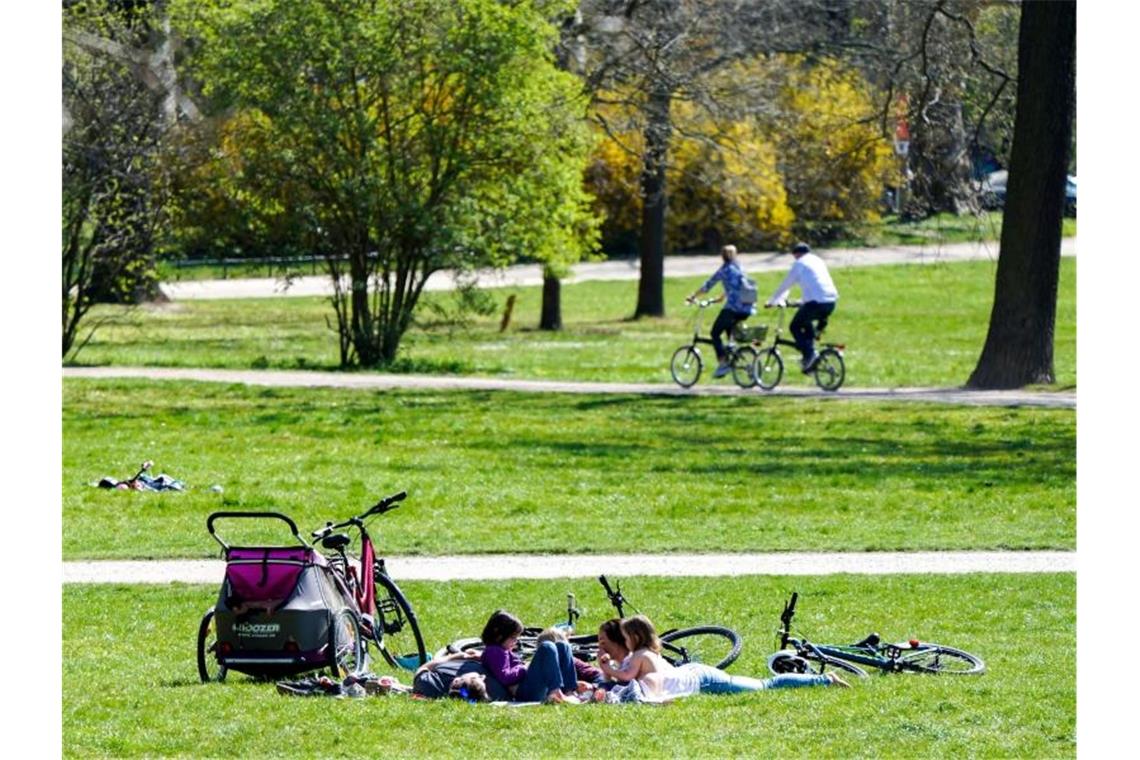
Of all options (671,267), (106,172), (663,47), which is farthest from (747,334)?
(671,267)

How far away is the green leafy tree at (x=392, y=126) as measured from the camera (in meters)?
28.0

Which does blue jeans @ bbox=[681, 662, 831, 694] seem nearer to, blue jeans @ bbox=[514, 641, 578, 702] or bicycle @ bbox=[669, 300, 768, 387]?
blue jeans @ bbox=[514, 641, 578, 702]

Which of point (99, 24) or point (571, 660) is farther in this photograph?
point (99, 24)

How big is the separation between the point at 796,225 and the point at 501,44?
2787 centimetres

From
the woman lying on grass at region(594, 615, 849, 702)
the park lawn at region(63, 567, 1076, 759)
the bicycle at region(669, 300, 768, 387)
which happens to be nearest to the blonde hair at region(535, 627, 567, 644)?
the woman lying on grass at region(594, 615, 849, 702)

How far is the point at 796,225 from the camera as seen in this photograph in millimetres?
55312

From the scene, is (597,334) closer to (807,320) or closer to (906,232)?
(807,320)

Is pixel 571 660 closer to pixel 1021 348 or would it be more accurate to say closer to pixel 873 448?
pixel 873 448

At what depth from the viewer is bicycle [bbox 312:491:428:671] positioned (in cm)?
1075

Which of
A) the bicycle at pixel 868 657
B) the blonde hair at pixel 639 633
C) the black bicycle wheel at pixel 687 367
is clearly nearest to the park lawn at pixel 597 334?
the black bicycle wheel at pixel 687 367

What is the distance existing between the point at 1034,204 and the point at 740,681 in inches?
676

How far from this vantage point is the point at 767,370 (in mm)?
26797

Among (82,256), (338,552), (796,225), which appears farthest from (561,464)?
(796,225)

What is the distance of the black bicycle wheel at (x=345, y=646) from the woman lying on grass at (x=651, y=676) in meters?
1.21
